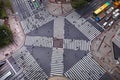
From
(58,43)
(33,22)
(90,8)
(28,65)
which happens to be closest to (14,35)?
(33,22)

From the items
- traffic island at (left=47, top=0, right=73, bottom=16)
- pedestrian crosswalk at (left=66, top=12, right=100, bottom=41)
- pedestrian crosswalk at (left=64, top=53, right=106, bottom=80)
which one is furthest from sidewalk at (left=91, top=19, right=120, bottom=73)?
traffic island at (left=47, top=0, right=73, bottom=16)

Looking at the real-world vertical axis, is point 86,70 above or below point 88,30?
below

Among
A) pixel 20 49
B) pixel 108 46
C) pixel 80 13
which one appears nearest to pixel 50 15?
pixel 80 13

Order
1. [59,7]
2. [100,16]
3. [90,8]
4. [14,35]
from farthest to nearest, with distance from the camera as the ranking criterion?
[59,7] → [90,8] → [100,16] → [14,35]

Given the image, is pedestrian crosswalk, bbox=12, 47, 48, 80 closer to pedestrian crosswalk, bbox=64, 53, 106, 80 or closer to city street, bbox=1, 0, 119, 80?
city street, bbox=1, 0, 119, 80

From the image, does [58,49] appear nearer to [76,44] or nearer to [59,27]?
[76,44]

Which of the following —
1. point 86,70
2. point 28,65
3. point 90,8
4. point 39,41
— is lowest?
point 86,70
